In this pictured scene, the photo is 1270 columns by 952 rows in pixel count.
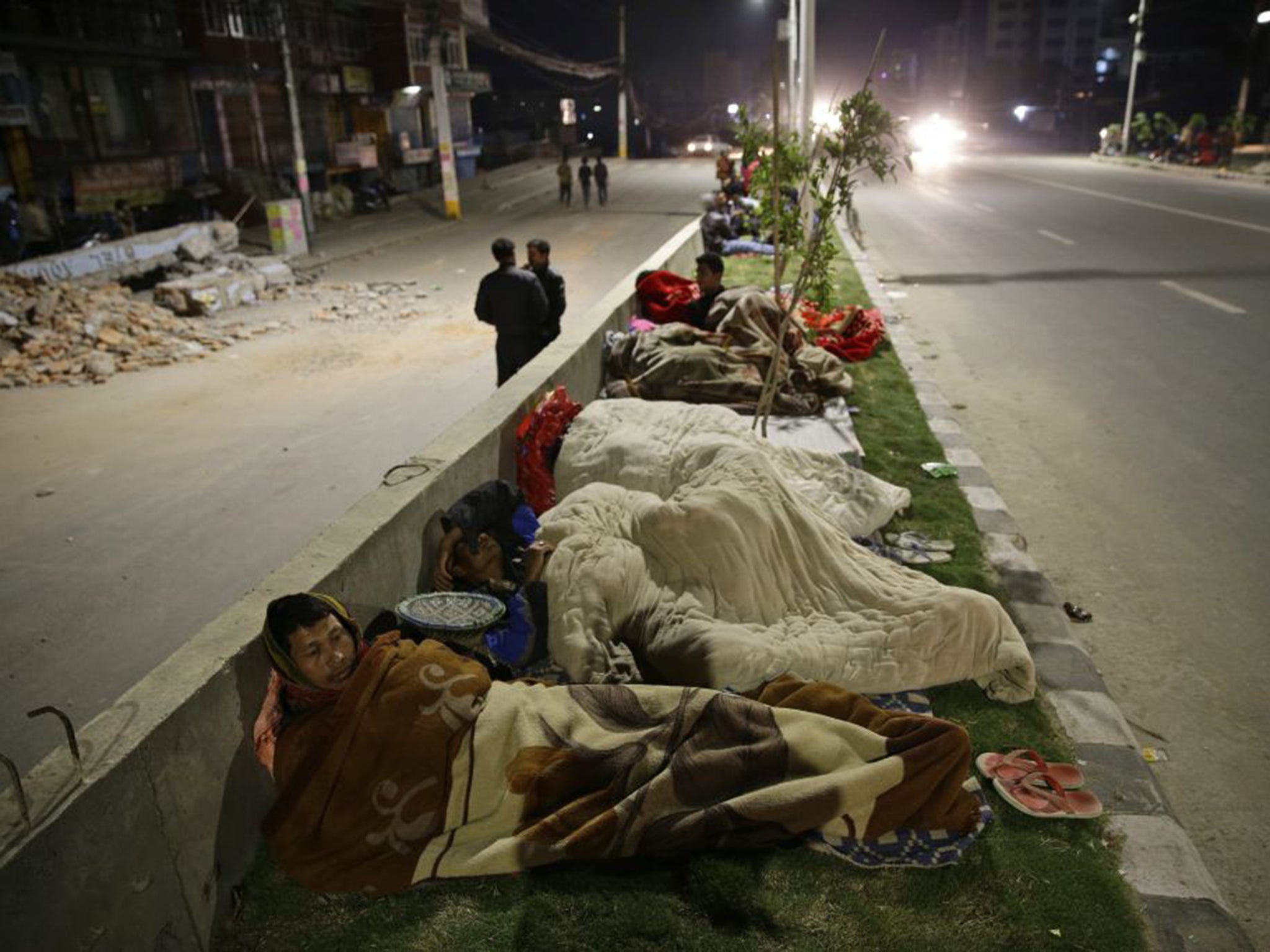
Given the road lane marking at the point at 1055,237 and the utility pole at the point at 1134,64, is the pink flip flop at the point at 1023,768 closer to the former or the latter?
the road lane marking at the point at 1055,237

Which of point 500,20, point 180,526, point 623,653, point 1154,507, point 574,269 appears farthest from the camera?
point 500,20

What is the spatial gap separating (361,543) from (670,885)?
5.52 ft

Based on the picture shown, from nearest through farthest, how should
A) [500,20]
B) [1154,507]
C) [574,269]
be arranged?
1. [1154,507]
2. [574,269]
3. [500,20]

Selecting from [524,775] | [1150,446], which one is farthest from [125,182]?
[524,775]

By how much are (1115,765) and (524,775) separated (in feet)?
7.17

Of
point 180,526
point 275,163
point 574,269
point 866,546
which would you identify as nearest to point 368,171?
point 275,163

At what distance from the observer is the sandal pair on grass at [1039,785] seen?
3037 mm

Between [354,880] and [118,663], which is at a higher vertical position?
[354,880]

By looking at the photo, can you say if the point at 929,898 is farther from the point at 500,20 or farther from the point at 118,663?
the point at 500,20

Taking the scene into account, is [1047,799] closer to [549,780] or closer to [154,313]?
[549,780]

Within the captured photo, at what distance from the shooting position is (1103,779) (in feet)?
10.6

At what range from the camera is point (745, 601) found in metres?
3.84

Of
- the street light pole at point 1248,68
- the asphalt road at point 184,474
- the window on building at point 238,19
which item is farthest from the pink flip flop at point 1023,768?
the street light pole at point 1248,68

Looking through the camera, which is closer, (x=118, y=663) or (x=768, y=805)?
(x=768, y=805)
